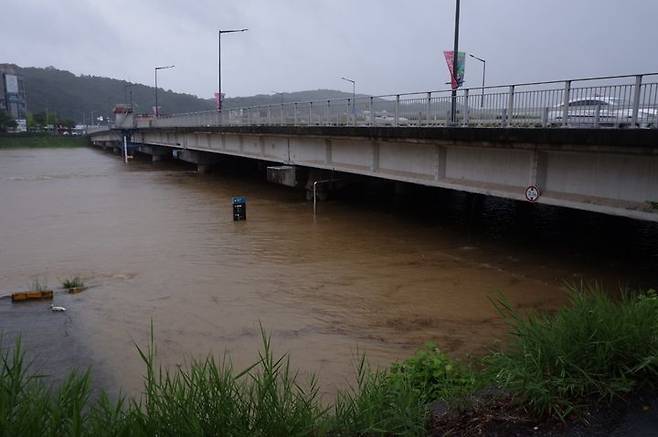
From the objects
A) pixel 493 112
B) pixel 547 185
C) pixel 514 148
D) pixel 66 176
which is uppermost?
pixel 493 112

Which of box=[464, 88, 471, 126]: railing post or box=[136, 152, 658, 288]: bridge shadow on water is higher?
box=[464, 88, 471, 126]: railing post

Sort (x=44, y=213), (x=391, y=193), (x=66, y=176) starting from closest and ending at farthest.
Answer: (x=44, y=213) → (x=391, y=193) → (x=66, y=176)

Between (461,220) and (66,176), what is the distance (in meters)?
32.0

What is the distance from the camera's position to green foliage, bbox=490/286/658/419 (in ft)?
11.5

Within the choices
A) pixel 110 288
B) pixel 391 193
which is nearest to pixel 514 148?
pixel 110 288

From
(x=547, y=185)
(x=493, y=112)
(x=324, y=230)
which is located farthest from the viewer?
(x=324, y=230)

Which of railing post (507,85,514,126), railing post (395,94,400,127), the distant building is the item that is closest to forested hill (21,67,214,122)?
the distant building

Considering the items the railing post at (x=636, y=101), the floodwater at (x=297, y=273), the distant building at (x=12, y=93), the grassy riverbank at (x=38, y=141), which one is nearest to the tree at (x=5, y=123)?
the grassy riverbank at (x=38, y=141)

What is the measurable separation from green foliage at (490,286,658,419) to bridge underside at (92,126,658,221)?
729 centimetres

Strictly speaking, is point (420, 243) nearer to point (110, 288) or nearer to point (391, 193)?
point (110, 288)

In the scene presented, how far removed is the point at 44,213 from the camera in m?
22.2

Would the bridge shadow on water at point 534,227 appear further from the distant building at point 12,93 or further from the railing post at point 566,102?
the distant building at point 12,93

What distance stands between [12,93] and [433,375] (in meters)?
176

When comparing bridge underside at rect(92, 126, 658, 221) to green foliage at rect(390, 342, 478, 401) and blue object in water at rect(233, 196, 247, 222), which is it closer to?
blue object in water at rect(233, 196, 247, 222)
